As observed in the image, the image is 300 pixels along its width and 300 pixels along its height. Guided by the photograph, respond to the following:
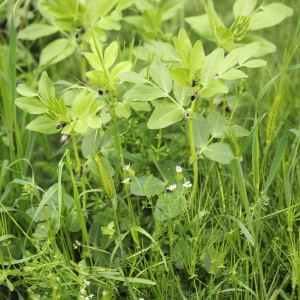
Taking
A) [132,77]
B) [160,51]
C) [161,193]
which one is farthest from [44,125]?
[160,51]

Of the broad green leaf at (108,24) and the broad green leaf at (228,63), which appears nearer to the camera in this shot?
the broad green leaf at (228,63)

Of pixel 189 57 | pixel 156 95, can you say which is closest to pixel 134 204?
pixel 156 95

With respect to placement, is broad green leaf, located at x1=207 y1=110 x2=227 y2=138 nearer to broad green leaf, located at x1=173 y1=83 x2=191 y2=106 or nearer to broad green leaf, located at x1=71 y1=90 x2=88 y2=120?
broad green leaf, located at x1=173 y1=83 x2=191 y2=106

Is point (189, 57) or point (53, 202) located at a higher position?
point (189, 57)

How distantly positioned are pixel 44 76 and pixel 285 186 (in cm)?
80

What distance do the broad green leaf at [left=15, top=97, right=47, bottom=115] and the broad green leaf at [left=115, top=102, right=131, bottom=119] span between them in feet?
0.75

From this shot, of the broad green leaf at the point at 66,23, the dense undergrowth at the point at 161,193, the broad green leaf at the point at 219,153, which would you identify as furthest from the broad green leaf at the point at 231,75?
the broad green leaf at the point at 66,23

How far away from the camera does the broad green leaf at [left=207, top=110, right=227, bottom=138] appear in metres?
1.76

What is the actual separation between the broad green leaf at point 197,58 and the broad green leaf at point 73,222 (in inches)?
22.7

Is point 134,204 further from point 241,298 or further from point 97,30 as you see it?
point 97,30

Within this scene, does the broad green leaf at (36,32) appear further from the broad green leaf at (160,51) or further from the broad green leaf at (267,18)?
the broad green leaf at (267,18)

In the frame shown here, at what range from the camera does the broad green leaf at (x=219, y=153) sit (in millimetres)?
1661

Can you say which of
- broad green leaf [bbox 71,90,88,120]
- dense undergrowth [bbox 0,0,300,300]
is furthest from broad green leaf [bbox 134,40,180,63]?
broad green leaf [bbox 71,90,88,120]

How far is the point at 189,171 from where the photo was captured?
1949 mm
